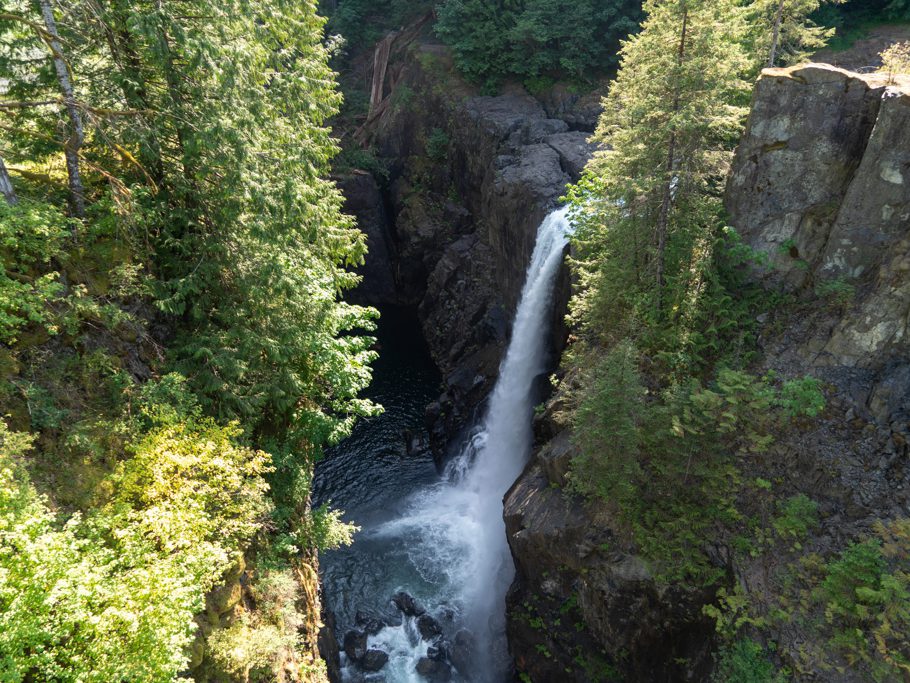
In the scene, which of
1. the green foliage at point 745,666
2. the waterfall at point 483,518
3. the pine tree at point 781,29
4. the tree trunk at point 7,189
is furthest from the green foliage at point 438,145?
the green foliage at point 745,666

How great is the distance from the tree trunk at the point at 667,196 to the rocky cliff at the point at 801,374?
1995mm

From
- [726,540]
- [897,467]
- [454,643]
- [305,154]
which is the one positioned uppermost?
[305,154]

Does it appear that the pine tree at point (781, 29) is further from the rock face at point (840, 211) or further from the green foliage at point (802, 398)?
the green foliage at point (802, 398)

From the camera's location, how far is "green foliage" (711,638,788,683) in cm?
1130

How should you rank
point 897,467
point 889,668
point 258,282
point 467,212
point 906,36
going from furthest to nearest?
point 467,212 < point 906,36 < point 897,467 < point 258,282 < point 889,668

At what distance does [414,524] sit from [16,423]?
58.8ft

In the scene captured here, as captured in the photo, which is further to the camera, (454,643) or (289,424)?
(454,643)

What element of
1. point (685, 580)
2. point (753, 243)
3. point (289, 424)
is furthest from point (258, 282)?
point (753, 243)

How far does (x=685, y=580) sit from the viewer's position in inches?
514

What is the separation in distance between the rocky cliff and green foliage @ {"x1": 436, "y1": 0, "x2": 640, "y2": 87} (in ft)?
82.8

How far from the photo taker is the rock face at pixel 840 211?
489 inches

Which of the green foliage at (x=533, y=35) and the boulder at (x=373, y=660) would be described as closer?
the boulder at (x=373, y=660)

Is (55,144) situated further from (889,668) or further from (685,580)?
(889,668)

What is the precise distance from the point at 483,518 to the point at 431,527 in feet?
7.77
